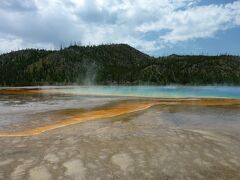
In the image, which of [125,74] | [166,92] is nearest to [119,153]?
[166,92]

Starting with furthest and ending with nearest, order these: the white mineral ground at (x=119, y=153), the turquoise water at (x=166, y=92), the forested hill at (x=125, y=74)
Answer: the forested hill at (x=125, y=74)
the turquoise water at (x=166, y=92)
the white mineral ground at (x=119, y=153)

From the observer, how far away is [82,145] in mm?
8688

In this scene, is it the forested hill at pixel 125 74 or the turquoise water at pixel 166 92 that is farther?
the forested hill at pixel 125 74

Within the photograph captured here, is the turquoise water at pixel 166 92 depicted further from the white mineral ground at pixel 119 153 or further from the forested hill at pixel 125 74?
the forested hill at pixel 125 74

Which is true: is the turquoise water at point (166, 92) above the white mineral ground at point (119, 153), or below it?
below

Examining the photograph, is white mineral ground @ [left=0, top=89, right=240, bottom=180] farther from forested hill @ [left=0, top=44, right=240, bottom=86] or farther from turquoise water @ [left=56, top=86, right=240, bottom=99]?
forested hill @ [left=0, top=44, right=240, bottom=86]

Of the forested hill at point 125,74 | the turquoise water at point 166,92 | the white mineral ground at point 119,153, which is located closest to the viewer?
the white mineral ground at point 119,153

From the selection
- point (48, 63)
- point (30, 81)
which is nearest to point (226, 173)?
point (30, 81)

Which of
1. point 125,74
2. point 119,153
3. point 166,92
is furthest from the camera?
point 125,74

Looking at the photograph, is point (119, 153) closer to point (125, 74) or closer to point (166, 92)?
point (166, 92)

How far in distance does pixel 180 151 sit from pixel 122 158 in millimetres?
1946

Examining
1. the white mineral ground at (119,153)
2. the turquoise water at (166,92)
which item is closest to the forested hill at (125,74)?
the turquoise water at (166,92)

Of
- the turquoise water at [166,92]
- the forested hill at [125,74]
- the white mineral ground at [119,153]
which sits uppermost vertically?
the forested hill at [125,74]

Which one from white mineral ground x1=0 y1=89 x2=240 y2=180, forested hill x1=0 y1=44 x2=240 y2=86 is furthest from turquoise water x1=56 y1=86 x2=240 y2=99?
forested hill x1=0 y1=44 x2=240 y2=86
